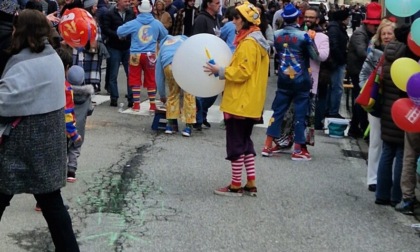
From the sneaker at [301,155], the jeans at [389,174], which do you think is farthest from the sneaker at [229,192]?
the sneaker at [301,155]

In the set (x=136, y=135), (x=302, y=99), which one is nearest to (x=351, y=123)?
(x=302, y=99)

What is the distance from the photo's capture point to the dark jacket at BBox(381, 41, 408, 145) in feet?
22.4

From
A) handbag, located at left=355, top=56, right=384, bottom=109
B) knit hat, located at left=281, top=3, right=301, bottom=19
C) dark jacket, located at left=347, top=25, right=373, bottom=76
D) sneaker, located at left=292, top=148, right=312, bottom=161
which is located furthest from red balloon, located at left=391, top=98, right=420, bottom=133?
dark jacket, located at left=347, top=25, right=373, bottom=76

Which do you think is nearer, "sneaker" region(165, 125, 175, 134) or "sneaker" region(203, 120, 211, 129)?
"sneaker" region(165, 125, 175, 134)

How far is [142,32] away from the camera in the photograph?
11539mm

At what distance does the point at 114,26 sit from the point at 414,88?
7.59m

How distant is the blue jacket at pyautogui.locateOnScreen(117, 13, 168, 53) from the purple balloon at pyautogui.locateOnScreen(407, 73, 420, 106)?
6.29 meters

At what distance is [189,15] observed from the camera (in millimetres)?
15258

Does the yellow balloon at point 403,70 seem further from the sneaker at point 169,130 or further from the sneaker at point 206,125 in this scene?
the sneaker at point 206,125

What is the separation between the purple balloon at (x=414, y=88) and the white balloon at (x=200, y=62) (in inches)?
71.5

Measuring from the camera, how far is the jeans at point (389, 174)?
7.10 m

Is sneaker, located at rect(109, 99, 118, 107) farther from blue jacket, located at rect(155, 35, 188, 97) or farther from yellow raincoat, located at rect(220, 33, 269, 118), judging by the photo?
yellow raincoat, located at rect(220, 33, 269, 118)

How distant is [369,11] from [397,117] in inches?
197

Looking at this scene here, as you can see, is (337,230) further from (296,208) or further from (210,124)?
(210,124)
